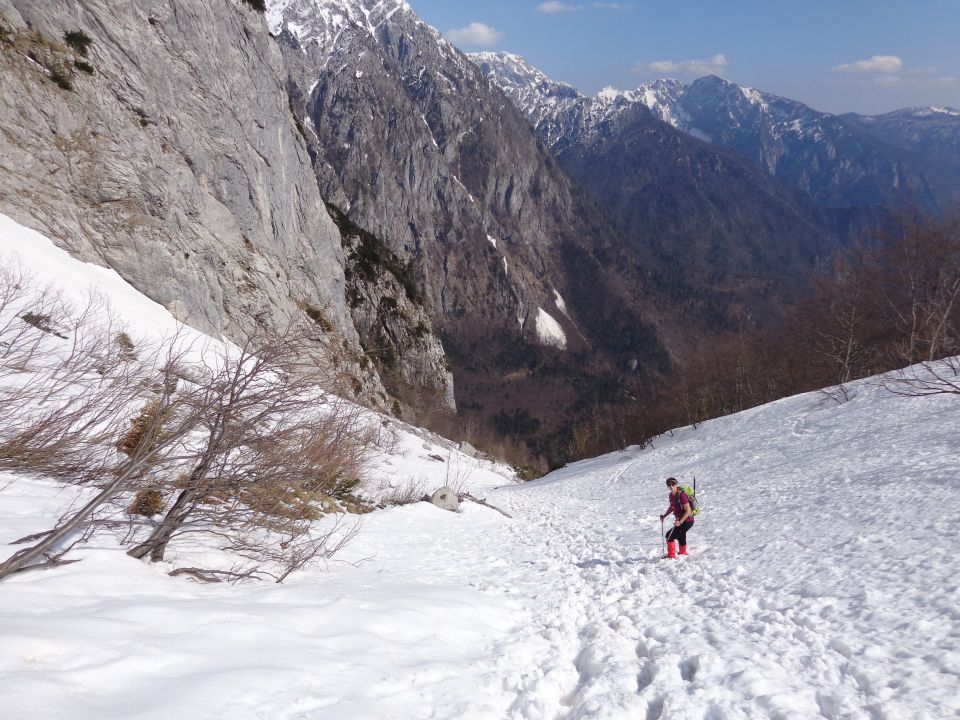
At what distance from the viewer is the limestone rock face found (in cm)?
2298

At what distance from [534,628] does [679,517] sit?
4125 mm

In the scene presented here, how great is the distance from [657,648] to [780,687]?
1.18 metres

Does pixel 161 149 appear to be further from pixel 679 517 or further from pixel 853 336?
pixel 853 336

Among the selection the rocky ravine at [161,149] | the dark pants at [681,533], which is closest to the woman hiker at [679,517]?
the dark pants at [681,533]

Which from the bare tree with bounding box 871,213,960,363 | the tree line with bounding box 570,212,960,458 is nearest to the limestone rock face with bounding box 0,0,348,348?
the tree line with bounding box 570,212,960,458

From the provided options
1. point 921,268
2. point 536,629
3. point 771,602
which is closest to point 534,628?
point 536,629

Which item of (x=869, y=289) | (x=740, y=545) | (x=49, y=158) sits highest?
(x=49, y=158)

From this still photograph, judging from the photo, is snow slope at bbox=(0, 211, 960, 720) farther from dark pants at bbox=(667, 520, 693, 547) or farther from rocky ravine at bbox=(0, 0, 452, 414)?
rocky ravine at bbox=(0, 0, 452, 414)

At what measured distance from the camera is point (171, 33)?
99.1ft

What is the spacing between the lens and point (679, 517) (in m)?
8.95

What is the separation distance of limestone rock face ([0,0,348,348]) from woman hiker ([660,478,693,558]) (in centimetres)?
1255

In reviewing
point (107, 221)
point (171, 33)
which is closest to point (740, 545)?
point (107, 221)

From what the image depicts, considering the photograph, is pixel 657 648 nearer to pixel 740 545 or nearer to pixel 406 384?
pixel 740 545

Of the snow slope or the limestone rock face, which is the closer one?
the snow slope
